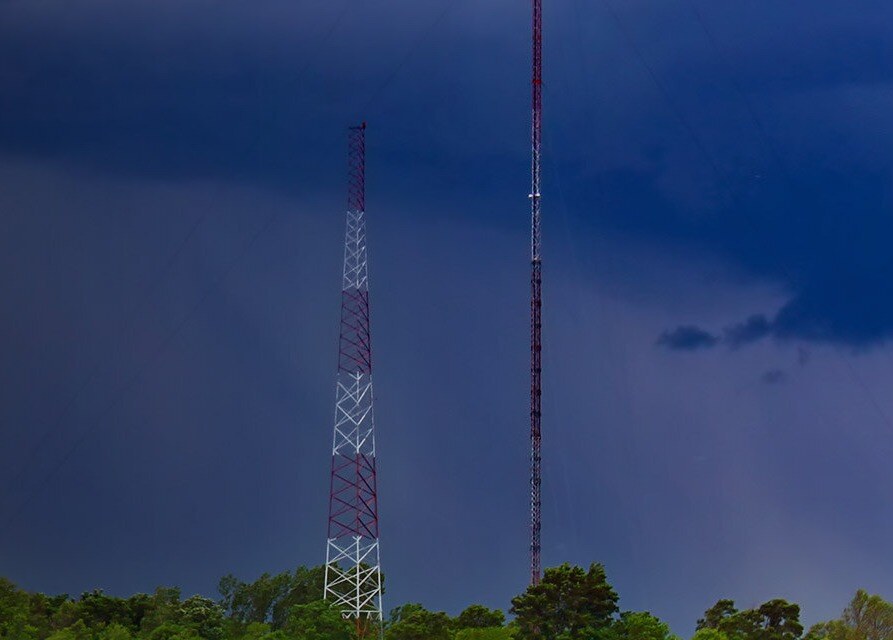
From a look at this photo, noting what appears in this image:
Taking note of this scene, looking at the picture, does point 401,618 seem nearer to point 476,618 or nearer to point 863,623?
point 476,618

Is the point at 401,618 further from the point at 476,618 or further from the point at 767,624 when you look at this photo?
the point at 767,624

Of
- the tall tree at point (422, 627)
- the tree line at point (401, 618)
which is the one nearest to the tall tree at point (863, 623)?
the tree line at point (401, 618)

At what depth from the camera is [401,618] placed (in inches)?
2771

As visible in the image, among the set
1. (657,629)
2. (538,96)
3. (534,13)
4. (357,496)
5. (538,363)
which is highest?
(534,13)

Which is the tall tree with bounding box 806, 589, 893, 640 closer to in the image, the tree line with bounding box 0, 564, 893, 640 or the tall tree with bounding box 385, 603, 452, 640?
the tree line with bounding box 0, 564, 893, 640

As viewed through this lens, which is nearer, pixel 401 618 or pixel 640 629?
Result: pixel 640 629

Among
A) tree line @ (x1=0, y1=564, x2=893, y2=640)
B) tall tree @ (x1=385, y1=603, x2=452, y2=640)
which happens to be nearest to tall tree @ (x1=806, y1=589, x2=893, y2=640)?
tree line @ (x1=0, y1=564, x2=893, y2=640)

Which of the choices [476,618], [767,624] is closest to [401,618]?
[476,618]

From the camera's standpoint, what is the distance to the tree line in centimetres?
5819

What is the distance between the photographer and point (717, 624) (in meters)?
62.7

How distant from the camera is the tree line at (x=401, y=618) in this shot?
58188mm

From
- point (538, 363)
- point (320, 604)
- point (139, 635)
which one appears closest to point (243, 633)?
point (139, 635)

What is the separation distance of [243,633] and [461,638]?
15642 mm

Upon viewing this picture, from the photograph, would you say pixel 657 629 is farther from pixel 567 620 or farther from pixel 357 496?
pixel 357 496
